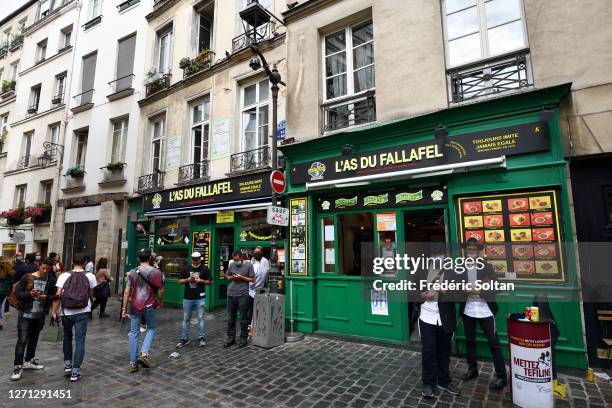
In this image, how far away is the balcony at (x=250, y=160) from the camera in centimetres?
907

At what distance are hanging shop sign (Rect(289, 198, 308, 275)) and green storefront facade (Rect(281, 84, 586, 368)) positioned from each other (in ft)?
0.07

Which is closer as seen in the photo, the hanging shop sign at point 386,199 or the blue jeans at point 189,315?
the hanging shop sign at point 386,199

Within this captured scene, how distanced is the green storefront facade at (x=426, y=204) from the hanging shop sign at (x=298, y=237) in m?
0.02

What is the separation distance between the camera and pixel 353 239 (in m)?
6.99

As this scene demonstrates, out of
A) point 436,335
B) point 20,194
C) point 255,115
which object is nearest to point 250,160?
point 255,115

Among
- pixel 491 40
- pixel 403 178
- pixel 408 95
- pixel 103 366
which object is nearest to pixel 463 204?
pixel 403 178

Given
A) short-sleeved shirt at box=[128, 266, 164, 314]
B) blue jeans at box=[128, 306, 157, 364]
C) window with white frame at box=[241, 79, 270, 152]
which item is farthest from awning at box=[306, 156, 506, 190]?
blue jeans at box=[128, 306, 157, 364]

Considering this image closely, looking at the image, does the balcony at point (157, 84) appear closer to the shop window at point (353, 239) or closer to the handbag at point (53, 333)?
the shop window at point (353, 239)

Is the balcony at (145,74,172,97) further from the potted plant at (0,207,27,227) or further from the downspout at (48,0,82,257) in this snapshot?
the potted plant at (0,207,27,227)

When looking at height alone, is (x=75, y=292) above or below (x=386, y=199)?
below

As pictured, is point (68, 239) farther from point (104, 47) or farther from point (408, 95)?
point (408, 95)

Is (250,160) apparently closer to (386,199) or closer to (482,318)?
(386,199)

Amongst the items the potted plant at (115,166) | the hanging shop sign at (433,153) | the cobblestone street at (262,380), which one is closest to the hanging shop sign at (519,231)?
the hanging shop sign at (433,153)

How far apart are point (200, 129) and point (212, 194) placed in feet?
9.00
